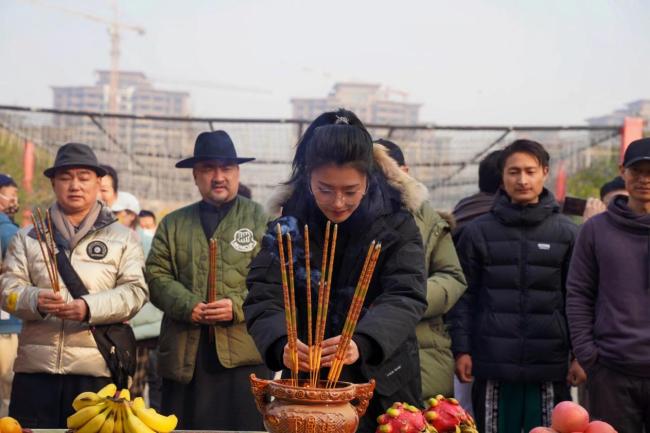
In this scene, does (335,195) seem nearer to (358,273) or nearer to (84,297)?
(358,273)

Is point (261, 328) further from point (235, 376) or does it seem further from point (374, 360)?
point (235, 376)

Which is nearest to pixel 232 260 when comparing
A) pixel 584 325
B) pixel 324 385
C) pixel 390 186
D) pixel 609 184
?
pixel 584 325

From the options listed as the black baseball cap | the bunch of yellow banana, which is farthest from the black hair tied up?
the black baseball cap

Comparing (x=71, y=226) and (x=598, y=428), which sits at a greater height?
(x=71, y=226)

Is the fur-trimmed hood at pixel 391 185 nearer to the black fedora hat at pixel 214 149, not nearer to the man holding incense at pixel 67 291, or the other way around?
the man holding incense at pixel 67 291

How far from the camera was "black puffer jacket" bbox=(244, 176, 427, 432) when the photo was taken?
3.43 m

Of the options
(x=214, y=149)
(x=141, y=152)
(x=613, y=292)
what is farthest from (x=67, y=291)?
(x=141, y=152)

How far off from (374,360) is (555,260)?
2535 mm

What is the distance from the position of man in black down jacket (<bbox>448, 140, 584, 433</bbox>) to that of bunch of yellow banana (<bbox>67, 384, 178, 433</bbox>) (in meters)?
2.52

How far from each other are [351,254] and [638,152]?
1.96 meters

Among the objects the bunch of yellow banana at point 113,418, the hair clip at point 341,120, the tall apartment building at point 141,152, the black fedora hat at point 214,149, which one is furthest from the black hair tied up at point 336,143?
the tall apartment building at point 141,152

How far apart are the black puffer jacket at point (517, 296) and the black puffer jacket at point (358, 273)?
6.59ft

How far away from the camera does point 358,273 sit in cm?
348

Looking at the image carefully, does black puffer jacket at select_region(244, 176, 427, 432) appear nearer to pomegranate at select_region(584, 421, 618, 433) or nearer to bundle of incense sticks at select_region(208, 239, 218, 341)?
pomegranate at select_region(584, 421, 618, 433)
